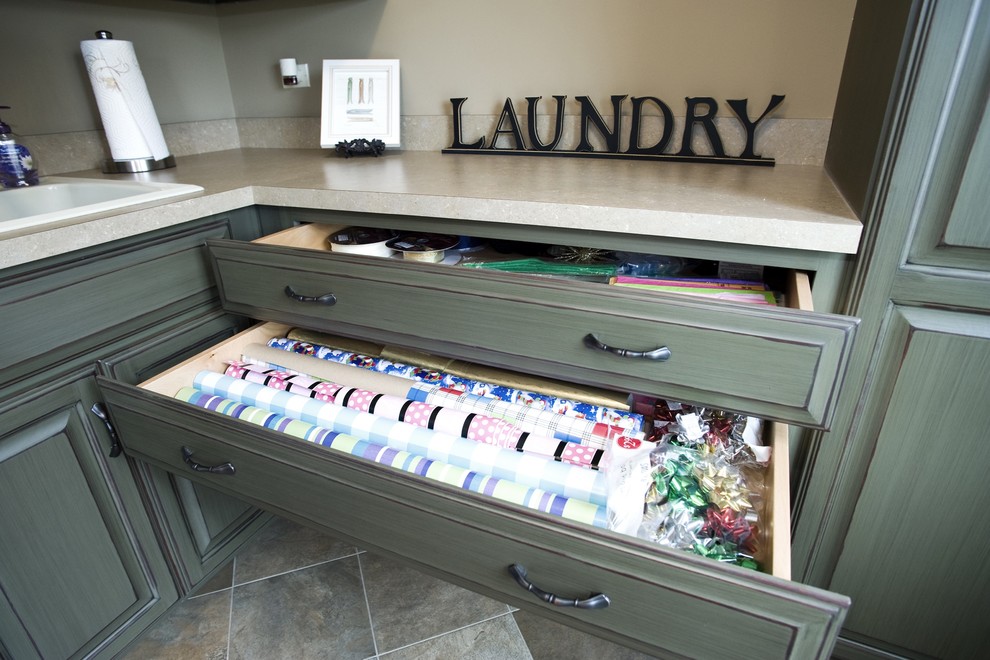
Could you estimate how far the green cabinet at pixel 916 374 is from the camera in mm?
683

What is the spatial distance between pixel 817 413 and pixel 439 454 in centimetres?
52

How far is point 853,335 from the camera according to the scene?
66 cm

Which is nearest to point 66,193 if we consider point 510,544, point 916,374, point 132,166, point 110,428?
point 132,166

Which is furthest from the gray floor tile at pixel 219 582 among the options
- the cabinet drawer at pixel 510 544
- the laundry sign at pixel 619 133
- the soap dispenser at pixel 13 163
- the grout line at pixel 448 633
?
the laundry sign at pixel 619 133

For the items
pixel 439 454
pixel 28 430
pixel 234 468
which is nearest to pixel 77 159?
pixel 28 430

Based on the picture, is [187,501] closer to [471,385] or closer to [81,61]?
[471,385]

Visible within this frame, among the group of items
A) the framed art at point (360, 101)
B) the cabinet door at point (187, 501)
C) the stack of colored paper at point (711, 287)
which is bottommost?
the cabinet door at point (187, 501)

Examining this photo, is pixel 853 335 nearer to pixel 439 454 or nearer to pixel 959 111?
pixel 959 111

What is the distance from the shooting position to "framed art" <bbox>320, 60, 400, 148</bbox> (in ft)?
5.16

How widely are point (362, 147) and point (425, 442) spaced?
1.02 m

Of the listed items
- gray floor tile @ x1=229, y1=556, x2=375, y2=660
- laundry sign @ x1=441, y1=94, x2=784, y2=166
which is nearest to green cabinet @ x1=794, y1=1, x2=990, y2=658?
laundry sign @ x1=441, y1=94, x2=784, y2=166

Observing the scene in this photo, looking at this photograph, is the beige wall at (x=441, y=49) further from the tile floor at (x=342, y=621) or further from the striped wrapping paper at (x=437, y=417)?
the tile floor at (x=342, y=621)

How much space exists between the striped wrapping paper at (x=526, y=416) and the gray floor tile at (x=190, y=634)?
2.62 feet

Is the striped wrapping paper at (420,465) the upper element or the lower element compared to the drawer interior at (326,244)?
lower
